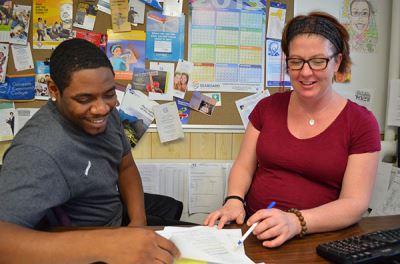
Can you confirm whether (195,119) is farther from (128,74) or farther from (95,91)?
(95,91)

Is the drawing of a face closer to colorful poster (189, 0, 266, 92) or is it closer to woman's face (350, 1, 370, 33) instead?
colorful poster (189, 0, 266, 92)

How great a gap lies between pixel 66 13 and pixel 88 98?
1.13 metres

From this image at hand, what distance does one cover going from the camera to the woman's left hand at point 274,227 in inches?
35.9

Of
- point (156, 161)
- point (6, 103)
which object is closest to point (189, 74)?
point (156, 161)

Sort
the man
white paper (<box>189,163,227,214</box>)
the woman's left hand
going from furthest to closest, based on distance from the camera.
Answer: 1. white paper (<box>189,163,227,214</box>)
2. the woman's left hand
3. the man

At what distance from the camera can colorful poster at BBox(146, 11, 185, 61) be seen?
6.59ft

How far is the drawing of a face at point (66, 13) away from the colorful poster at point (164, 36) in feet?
1.33

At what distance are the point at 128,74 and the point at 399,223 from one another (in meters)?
1.48

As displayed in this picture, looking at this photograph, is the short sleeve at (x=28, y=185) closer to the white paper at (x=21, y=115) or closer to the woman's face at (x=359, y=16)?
the white paper at (x=21, y=115)

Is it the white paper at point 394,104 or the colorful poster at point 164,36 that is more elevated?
the colorful poster at point 164,36

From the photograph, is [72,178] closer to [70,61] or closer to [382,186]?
[70,61]

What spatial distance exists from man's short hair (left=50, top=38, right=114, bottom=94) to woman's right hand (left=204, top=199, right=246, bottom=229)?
1.73 ft

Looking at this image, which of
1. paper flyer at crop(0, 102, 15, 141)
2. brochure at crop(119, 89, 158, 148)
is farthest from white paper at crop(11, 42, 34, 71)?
brochure at crop(119, 89, 158, 148)

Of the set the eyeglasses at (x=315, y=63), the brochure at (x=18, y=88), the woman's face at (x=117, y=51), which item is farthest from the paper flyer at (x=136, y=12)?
the eyeglasses at (x=315, y=63)
